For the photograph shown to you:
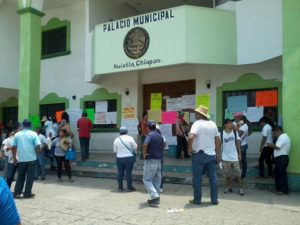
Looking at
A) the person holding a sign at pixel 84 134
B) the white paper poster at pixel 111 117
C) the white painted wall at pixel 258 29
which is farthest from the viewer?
the white paper poster at pixel 111 117

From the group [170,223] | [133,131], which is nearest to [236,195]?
[170,223]

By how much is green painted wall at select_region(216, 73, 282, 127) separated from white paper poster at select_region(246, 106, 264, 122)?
24.1 inches

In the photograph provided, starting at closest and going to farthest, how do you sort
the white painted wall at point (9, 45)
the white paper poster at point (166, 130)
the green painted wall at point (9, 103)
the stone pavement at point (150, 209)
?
the stone pavement at point (150, 209) → the white paper poster at point (166, 130) → the white painted wall at point (9, 45) → the green painted wall at point (9, 103)

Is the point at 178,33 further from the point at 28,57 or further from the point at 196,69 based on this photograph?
the point at 28,57

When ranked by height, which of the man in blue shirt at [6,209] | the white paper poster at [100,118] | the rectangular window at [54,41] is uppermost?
the rectangular window at [54,41]

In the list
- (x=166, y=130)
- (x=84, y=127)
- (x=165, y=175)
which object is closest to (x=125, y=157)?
(x=165, y=175)

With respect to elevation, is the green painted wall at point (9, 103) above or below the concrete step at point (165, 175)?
above

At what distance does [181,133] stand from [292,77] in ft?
13.7

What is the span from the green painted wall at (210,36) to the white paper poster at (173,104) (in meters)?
2.73

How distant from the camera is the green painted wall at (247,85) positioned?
40.2ft

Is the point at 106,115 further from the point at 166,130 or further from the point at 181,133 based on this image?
the point at 181,133

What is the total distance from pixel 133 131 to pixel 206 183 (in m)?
5.74

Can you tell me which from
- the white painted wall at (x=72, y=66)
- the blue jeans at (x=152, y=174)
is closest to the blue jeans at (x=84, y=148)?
the white painted wall at (x=72, y=66)

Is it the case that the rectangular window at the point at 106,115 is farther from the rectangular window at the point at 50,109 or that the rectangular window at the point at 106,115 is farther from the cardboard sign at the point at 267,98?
the cardboard sign at the point at 267,98
